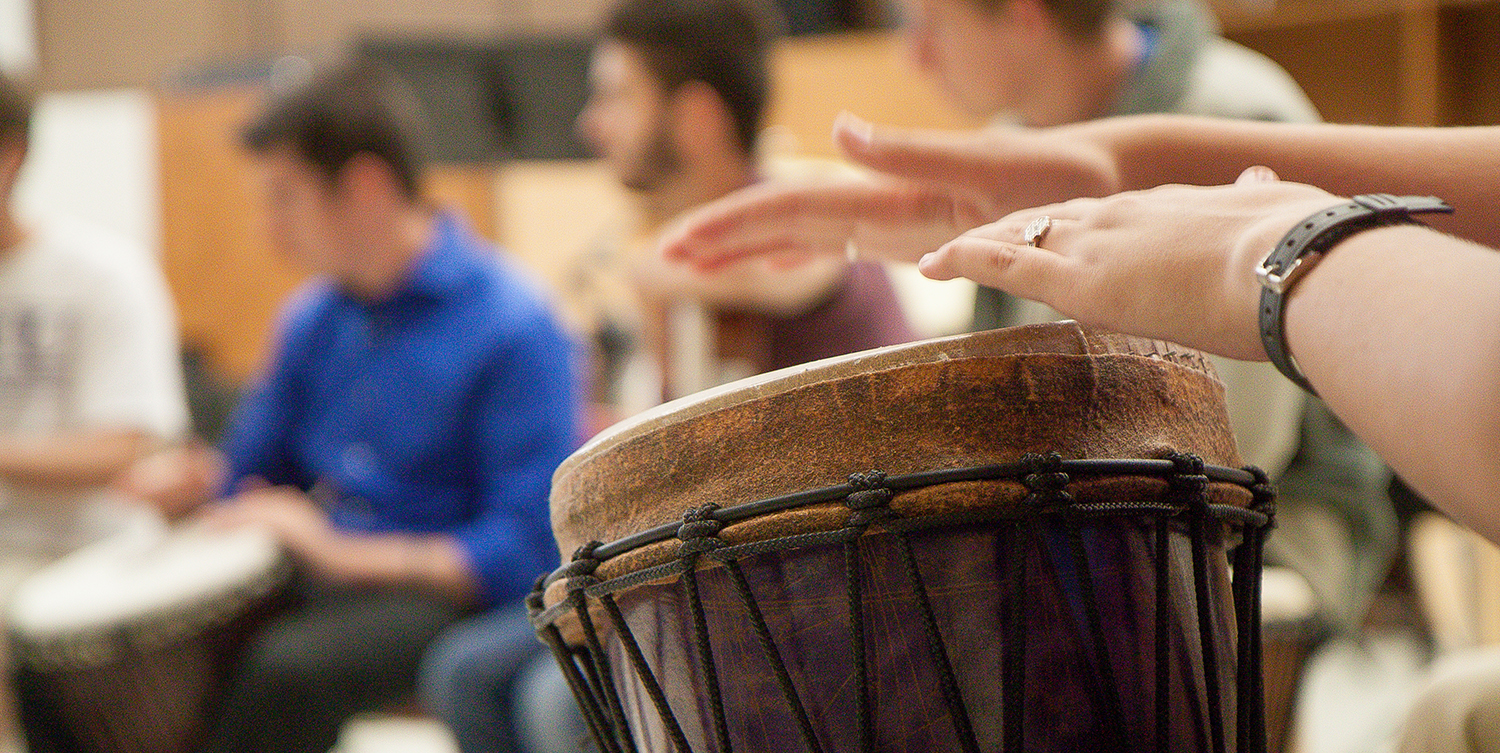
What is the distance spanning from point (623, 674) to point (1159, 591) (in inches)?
13.2

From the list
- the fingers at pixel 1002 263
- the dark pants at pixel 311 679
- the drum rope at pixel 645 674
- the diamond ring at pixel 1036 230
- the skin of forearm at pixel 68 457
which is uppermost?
the diamond ring at pixel 1036 230

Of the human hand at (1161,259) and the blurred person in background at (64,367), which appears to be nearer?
the human hand at (1161,259)

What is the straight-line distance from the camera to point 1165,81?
185 cm

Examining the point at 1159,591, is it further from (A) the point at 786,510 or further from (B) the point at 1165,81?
(B) the point at 1165,81

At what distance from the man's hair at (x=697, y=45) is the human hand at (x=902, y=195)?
4.50ft

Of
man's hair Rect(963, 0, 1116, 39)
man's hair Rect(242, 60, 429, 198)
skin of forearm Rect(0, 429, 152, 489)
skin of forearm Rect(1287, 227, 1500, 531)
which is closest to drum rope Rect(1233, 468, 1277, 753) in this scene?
skin of forearm Rect(1287, 227, 1500, 531)

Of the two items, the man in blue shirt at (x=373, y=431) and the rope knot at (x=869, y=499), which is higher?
the rope knot at (x=869, y=499)

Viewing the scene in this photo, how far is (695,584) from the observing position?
0.75 m

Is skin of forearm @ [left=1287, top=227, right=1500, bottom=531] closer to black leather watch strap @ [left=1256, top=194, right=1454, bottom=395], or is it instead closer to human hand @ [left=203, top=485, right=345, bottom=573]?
black leather watch strap @ [left=1256, top=194, right=1454, bottom=395]

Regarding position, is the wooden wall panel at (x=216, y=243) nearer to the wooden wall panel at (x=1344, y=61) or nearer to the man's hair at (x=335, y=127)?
the man's hair at (x=335, y=127)

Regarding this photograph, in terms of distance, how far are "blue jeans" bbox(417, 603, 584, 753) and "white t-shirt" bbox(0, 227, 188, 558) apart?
1.04 m

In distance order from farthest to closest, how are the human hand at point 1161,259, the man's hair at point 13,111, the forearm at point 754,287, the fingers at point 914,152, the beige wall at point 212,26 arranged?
the beige wall at point 212,26, the man's hair at point 13,111, the forearm at point 754,287, the fingers at point 914,152, the human hand at point 1161,259

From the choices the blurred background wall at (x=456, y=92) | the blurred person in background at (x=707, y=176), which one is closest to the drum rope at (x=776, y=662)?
the blurred person in background at (x=707, y=176)

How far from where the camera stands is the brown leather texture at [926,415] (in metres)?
0.71
